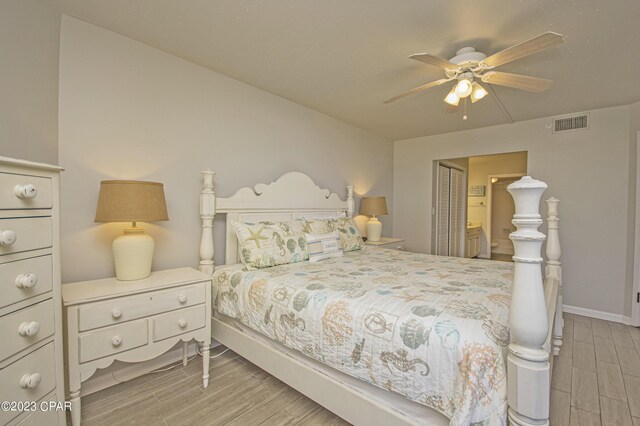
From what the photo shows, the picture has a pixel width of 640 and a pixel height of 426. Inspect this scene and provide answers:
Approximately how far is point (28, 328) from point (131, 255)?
0.83 m

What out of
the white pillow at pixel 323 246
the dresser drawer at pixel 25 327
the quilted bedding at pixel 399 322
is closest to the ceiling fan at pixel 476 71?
the quilted bedding at pixel 399 322

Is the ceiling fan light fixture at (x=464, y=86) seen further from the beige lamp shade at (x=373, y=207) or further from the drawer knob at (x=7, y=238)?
the drawer knob at (x=7, y=238)

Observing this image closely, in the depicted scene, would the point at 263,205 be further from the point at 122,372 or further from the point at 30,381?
the point at 30,381

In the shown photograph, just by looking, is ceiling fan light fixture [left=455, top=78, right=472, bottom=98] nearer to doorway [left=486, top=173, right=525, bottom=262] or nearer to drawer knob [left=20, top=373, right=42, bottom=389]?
drawer knob [left=20, top=373, right=42, bottom=389]

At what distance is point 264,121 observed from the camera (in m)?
2.96

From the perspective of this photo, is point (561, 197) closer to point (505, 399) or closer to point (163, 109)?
point (505, 399)

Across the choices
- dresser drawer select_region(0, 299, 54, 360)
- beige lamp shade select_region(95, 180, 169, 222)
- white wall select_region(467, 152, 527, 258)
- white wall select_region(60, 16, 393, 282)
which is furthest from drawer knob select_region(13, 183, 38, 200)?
white wall select_region(467, 152, 527, 258)

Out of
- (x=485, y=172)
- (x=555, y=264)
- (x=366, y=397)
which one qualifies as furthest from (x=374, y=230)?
(x=485, y=172)

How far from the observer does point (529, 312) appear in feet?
3.00

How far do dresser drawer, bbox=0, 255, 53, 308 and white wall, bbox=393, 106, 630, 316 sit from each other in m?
4.62

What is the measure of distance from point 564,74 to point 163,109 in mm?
3321

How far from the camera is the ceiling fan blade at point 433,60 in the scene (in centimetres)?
172

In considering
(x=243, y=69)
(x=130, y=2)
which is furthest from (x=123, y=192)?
(x=243, y=69)

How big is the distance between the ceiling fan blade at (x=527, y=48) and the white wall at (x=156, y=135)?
200cm
